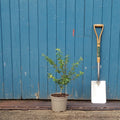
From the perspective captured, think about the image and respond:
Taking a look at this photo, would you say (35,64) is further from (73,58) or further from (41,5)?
(41,5)

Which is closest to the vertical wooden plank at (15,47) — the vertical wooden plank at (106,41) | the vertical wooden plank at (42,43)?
the vertical wooden plank at (42,43)

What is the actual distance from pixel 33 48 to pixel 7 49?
425 millimetres

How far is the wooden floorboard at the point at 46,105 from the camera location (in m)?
2.40

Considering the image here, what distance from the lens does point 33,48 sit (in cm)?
257

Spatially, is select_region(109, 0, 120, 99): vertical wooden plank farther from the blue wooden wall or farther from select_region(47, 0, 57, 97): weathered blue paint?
select_region(47, 0, 57, 97): weathered blue paint

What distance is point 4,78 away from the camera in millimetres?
2646

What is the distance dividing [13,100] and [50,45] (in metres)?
1.13

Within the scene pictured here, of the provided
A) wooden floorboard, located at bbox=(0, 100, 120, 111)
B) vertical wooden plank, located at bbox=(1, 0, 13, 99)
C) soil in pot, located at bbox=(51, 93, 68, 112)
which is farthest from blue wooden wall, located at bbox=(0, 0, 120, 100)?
soil in pot, located at bbox=(51, 93, 68, 112)

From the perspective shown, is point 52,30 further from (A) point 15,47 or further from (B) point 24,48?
(A) point 15,47

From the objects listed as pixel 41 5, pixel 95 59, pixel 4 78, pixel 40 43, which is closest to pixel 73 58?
pixel 95 59

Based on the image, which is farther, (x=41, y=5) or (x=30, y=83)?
(x=30, y=83)

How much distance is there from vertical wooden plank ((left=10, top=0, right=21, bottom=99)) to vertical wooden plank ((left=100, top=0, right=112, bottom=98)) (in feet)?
4.47

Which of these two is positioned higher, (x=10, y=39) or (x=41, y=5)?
(x=41, y=5)

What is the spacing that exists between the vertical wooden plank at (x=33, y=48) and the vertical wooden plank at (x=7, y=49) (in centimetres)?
35
